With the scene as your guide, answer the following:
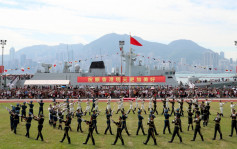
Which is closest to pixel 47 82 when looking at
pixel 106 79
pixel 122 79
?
pixel 106 79

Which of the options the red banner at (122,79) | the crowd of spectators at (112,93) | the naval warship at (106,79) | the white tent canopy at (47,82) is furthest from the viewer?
the white tent canopy at (47,82)

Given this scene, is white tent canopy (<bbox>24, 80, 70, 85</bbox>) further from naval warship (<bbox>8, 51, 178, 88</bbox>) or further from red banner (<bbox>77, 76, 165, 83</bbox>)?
red banner (<bbox>77, 76, 165, 83</bbox>)

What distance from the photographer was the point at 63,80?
59219 millimetres

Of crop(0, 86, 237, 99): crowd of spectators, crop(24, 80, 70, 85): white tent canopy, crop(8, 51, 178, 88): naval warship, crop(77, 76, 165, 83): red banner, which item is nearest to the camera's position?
crop(0, 86, 237, 99): crowd of spectators

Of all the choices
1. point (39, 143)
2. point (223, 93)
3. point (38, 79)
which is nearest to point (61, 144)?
point (39, 143)

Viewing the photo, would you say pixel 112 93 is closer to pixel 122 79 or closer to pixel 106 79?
pixel 122 79

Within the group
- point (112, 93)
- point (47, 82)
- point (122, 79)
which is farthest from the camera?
point (47, 82)

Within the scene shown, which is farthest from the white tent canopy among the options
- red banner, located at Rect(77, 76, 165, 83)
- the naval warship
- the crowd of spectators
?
the crowd of spectators

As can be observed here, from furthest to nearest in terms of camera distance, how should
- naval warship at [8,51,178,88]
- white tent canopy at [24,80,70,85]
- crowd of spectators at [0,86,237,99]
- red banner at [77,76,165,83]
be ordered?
white tent canopy at [24,80,70,85] < naval warship at [8,51,178,88] < red banner at [77,76,165,83] < crowd of spectators at [0,86,237,99]

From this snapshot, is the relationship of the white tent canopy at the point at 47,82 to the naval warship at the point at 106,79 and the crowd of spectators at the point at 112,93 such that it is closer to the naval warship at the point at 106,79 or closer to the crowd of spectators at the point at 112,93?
the naval warship at the point at 106,79

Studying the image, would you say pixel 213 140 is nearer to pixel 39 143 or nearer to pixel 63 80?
pixel 39 143

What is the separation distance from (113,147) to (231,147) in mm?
7340

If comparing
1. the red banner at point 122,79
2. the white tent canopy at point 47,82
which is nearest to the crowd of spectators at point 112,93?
the red banner at point 122,79

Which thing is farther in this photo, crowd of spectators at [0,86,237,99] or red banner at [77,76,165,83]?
red banner at [77,76,165,83]
